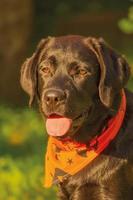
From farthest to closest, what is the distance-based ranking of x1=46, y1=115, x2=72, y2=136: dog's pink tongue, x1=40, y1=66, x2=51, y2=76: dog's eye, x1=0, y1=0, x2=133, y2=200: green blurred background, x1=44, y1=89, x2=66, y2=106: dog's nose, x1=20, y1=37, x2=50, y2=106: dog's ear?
x1=0, y1=0, x2=133, y2=200: green blurred background < x1=20, y1=37, x2=50, y2=106: dog's ear < x1=40, y1=66, x2=51, y2=76: dog's eye < x1=46, y1=115, x2=72, y2=136: dog's pink tongue < x1=44, y1=89, x2=66, y2=106: dog's nose

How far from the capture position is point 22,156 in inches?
409

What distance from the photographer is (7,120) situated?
11766mm

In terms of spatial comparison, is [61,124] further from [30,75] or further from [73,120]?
[30,75]

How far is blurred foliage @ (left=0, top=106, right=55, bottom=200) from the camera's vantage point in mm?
9375

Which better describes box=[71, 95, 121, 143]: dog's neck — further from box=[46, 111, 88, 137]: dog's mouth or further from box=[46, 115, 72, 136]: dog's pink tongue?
box=[46, 115, 72, 136]: dog's pink tongue

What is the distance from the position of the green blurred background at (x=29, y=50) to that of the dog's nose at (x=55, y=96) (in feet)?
8.49

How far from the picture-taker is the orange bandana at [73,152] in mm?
7129

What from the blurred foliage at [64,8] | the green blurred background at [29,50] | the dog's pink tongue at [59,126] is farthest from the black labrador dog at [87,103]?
the blurred foliage at [64,8]

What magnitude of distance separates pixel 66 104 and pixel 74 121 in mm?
190

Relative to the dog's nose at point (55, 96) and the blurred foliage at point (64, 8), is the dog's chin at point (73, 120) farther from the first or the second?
the blurred foliage at point (64, 8)

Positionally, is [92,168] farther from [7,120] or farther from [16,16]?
[16,16]

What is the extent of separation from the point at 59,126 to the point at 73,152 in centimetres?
43

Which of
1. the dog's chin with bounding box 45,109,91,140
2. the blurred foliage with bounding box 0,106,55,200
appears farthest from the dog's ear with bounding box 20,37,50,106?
the blurred foliage with bounding box 0,106,55,200

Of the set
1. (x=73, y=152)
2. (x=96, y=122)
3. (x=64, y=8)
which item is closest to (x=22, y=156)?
(x=73, y=152)
